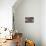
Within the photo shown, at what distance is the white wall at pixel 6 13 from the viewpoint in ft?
13.5

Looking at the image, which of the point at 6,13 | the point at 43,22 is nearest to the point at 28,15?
the point at 43,22

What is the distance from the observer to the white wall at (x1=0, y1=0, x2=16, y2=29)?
4113mm

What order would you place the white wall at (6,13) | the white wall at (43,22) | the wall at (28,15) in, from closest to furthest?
the white wall at (6,13) → the white wall at (43,22) → the wall at (28,15)

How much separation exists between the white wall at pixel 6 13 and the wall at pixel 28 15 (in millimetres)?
938

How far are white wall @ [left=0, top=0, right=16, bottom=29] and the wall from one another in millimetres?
938

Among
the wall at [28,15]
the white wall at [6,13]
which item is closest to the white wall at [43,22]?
the wall at [28,15]

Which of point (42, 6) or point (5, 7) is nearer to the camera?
point (5, 7)

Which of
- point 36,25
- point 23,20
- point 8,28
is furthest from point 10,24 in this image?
point 36,25

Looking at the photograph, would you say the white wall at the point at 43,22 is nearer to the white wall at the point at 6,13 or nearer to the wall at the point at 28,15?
the wall at the point at 28,15

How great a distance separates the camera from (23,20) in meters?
5.09

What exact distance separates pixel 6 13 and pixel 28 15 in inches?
48.6

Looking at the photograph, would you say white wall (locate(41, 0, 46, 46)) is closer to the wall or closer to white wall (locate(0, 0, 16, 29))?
the wall

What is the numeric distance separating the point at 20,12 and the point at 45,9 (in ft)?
3.58

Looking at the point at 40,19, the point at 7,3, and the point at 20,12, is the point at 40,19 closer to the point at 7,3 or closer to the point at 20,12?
the point at 20,12
